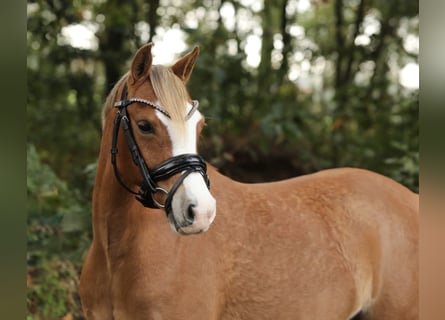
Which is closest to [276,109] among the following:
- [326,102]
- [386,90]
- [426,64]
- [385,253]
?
[326,102]

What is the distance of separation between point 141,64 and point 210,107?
3.09 meters

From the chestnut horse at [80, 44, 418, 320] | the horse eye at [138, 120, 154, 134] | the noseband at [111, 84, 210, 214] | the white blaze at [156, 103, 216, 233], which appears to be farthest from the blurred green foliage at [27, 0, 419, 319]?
the white blaze at [156, 103, 216, 233]

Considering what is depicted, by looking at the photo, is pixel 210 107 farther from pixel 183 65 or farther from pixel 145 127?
pixel 145 127

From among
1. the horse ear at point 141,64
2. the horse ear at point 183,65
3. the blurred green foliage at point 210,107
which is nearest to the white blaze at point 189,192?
the horse ear at point 141,64

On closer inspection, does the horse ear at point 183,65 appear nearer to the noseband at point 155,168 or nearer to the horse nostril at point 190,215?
the noseband at point 155,168

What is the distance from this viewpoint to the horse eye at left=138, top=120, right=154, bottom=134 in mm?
2104

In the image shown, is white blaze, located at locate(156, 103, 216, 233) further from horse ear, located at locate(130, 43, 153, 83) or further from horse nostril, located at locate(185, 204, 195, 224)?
horse ear, located at locate(130, 43, 153, 83)

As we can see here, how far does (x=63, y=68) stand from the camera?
18.1 feet

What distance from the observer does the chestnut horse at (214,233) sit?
6.83 ft

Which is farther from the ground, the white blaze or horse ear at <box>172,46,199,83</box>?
horse ear at <box>172,46,199,83</box>

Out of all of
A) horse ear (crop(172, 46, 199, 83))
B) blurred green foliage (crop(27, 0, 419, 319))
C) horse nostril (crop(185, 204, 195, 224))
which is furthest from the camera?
blurred green foliage (crop(27, 0, 419, 319))

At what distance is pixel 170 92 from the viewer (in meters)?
2.11

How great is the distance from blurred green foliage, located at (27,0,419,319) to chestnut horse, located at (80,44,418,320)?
169cm

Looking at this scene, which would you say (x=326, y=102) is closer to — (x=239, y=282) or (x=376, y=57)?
(x=376, y=57)
